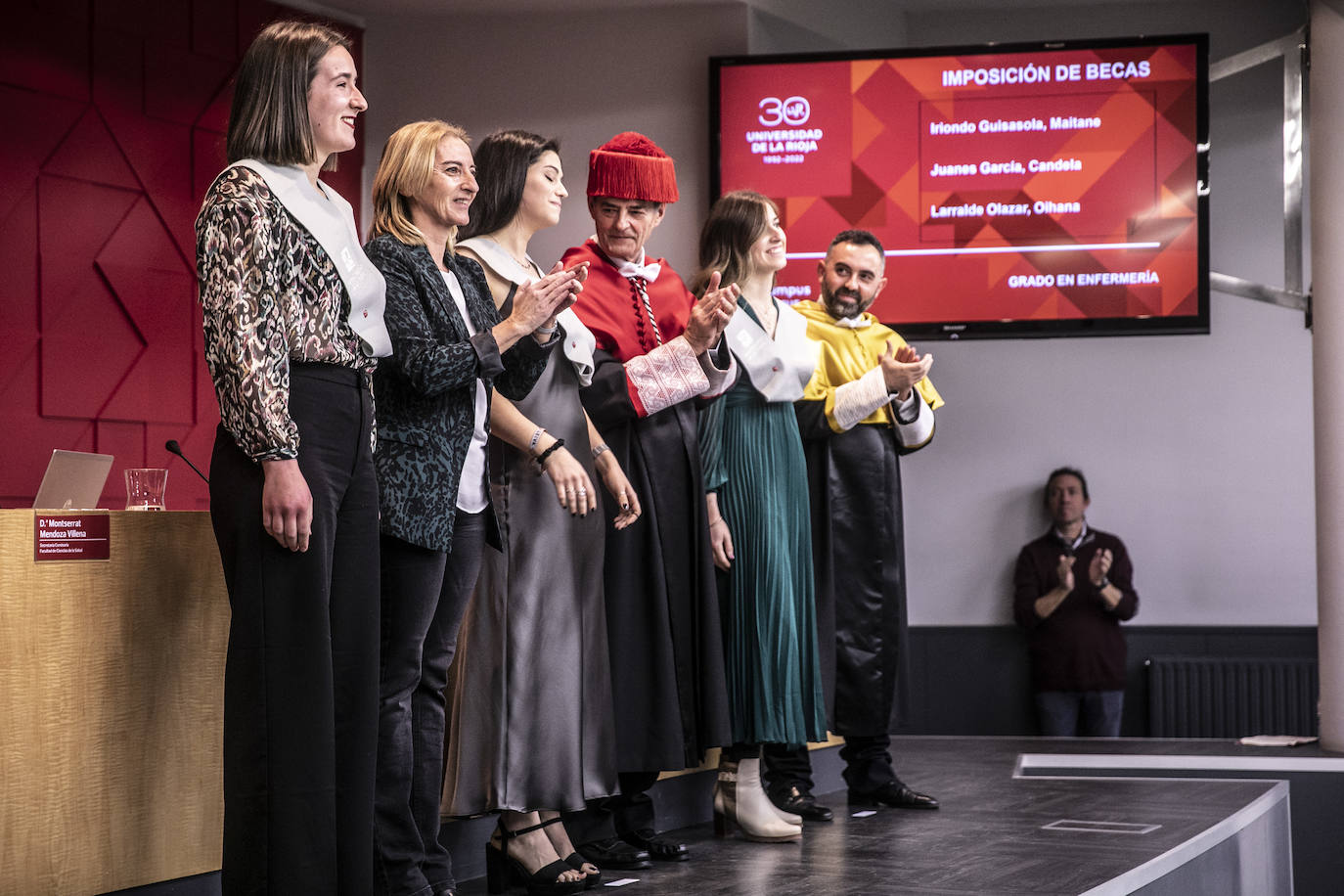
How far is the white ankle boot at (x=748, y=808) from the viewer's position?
10.3ft

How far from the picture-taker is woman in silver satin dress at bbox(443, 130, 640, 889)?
2602mm

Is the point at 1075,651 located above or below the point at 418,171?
below

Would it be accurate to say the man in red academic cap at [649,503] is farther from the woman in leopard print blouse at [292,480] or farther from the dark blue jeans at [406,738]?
the woman in leopard print blouse at [292,480]

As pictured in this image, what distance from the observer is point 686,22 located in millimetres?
5637

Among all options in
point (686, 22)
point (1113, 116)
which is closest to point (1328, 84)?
point (1113, 116)

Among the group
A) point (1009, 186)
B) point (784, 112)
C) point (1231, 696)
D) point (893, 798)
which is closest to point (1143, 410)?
point (1231, 696)

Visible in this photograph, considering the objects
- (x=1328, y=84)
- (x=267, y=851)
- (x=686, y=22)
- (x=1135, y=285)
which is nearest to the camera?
(x=267, y=851)

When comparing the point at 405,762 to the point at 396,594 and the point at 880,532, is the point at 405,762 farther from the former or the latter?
the point at 880,532

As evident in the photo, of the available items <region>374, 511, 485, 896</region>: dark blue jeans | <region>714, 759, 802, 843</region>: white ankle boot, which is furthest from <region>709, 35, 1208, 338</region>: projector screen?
<region>374, 511, 485, 896</region>: dark blue jeans

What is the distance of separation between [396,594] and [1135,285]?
3641 mm

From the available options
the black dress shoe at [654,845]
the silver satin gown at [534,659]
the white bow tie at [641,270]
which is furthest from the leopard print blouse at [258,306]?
the black dress shoe at [654,845]

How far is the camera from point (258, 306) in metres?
1.93

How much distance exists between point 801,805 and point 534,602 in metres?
1.07

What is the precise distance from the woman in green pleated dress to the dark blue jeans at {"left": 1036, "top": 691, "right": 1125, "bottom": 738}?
2.96m
